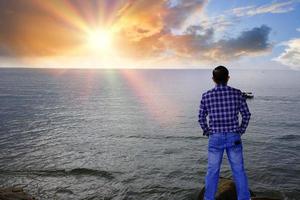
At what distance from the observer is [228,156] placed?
8.14 metres

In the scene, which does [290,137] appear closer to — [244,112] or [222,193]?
[222,193]

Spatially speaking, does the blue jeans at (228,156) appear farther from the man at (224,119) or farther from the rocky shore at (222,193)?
the rocky shore at (222,193)

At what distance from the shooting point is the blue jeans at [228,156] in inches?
310

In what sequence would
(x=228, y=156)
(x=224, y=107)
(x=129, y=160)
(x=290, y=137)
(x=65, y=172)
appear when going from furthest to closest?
(x=290, y=137) → (x=129, y=160) → (x=65, y=172) → (x=228, y=156) → (x=224, y=107)

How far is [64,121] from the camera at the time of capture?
50.0 meters

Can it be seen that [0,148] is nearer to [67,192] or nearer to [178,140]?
[67,192]

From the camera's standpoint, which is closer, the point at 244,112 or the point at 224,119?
the point at 224,119

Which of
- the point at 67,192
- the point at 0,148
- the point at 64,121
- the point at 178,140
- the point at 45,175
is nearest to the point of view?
the point at 67,192

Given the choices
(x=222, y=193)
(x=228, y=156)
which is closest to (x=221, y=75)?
(x=228, y=156)

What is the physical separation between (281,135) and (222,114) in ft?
106

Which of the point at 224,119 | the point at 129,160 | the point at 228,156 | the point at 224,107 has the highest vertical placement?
the point at 224,107

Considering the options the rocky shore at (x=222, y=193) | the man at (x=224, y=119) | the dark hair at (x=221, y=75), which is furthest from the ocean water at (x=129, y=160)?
the dark hair at (x=221, y=75)

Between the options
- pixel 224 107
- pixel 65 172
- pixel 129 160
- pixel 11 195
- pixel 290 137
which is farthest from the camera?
pixel 290 137

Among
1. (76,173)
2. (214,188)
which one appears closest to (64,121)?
(76,173)
